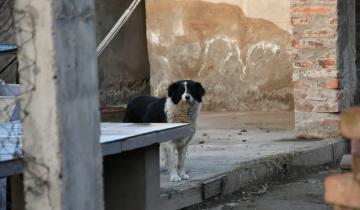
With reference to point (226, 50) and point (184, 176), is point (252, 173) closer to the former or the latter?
point (184, 176)

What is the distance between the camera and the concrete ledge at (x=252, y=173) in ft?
24.9

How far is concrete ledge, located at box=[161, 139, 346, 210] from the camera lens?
7.58m

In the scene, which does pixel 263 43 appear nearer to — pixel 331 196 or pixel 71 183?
pixel 71 183

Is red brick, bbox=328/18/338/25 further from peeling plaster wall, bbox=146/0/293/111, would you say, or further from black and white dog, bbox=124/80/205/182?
black and white dog, bbox=124/80/205/182

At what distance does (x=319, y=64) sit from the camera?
34.9ft

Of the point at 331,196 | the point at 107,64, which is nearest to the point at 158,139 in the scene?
the point at 331,196

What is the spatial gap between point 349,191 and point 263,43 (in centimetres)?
1048

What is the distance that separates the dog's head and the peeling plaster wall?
4.60m

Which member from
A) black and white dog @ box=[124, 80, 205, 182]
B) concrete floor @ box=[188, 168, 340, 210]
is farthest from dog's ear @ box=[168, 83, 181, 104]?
concrete floor @ box=[188, 168, 340, 210]

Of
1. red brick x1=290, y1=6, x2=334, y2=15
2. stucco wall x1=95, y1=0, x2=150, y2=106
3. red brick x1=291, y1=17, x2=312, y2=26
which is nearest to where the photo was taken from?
red brick x1=290, y1=6, x2=334, y2=15

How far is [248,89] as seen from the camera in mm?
13172

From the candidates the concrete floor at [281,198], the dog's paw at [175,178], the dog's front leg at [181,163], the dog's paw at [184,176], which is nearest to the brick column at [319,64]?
the concrete floor at [281,198]

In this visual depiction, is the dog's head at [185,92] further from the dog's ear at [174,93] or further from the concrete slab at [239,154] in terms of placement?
the concrete slab at [239,154]

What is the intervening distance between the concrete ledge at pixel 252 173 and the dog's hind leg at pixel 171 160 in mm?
161
